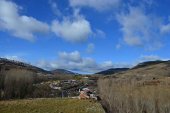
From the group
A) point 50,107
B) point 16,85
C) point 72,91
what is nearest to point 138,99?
point 50,107

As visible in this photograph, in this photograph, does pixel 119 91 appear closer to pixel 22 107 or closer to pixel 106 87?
pixel 106 87

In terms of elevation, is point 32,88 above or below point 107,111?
above

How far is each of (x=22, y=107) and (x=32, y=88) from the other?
28659mm

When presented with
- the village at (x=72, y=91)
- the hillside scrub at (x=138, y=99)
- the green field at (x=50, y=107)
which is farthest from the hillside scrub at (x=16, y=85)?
the hillside scrub at (x=138, y=99)

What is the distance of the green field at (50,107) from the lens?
40.7 meters

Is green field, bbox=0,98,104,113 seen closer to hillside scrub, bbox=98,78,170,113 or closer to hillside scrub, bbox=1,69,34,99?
hillside scrub, bbox=98,78,170,113

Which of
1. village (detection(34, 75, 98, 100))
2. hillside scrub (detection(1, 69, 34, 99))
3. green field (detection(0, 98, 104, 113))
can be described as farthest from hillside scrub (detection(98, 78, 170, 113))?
hillside scrub (detection(1, 69, 34, 99))

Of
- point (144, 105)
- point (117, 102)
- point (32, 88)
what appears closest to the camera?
point (144, 105)

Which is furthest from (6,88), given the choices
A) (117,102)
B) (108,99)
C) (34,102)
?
(117,102)

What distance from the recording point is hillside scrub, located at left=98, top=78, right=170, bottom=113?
2783 centimetres

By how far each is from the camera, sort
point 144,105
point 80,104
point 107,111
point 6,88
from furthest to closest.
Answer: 1. point 6,88
2. point 80,104
3. point 107,111
4. point 144,105

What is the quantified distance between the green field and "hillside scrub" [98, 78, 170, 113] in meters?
1.84

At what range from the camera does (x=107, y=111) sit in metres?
41.7

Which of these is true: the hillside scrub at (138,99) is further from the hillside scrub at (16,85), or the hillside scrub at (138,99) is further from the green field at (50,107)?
the hillside scrub at (16,85)
